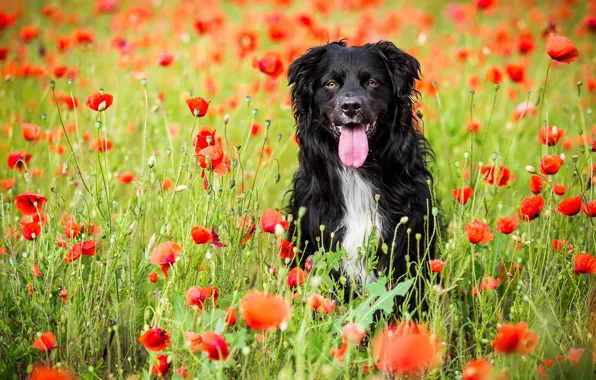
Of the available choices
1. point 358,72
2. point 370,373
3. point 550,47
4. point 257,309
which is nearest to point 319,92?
point 358,72

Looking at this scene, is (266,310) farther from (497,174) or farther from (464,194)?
(497,174)

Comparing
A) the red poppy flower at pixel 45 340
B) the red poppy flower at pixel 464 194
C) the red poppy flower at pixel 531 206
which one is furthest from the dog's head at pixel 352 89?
the red poppy flower at pixel 45 340

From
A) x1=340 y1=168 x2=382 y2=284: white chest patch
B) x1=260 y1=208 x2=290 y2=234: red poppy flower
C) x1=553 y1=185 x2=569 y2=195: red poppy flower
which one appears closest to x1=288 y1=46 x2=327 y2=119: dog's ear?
x1=340 y1=168 x2=382 y2=284: white chest patch

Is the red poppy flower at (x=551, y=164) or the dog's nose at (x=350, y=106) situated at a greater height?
the dog's nose at (x=350, y=106)

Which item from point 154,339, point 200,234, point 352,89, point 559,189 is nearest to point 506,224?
point 559,189

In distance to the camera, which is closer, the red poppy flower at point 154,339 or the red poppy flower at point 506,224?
the red poppy flower at point 154,339

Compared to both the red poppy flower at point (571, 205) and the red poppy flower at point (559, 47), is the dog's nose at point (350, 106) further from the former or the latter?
the red poppy flower at point (571, 205)

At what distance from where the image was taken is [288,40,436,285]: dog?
359 cm

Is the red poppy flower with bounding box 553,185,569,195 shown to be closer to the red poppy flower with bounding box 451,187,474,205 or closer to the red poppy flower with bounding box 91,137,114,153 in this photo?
the red poppy flower with bounding box 451,187,474,205

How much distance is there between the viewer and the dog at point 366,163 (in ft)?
11.8

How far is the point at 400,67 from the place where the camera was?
372 centimetres

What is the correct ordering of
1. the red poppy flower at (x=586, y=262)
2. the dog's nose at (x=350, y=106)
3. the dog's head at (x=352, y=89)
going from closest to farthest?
the red poppy flower at (x=586, y=262)
the dog's nose at (x=350, y=106)
the dog's head at (x=352, y=89)

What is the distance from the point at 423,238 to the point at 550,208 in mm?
761

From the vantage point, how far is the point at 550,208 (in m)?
3.03
